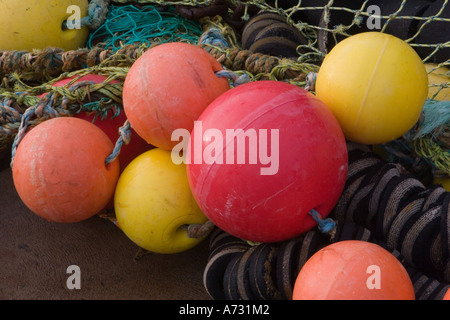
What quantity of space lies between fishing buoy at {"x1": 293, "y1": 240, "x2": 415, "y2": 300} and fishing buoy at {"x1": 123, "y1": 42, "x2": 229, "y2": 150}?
55 cm

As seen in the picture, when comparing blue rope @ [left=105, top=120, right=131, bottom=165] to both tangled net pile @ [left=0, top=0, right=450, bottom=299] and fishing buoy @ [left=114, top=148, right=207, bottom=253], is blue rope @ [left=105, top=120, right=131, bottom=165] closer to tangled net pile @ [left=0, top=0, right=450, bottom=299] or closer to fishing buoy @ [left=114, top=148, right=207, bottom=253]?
fishing buoy @ [left=114, top=148, right=207, bottom=253]

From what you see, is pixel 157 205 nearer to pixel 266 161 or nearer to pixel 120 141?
pixel 120 141

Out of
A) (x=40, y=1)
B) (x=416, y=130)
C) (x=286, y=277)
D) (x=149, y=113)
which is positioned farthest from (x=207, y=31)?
(x=286, y=277)

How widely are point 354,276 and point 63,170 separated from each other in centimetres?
84

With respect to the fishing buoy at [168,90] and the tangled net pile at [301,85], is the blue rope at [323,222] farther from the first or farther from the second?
the fishing buoy at [168,90]

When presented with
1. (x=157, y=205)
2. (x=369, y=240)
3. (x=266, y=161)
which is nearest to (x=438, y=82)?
(x=369, y=240)

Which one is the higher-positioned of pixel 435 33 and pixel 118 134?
pixel 435 33

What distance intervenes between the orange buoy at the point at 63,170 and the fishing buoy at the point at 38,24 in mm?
795

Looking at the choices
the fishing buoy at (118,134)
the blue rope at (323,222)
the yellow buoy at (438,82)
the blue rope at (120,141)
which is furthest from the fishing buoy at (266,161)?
the yellow buoy at (438,82)

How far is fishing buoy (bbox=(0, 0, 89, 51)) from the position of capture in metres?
2.08

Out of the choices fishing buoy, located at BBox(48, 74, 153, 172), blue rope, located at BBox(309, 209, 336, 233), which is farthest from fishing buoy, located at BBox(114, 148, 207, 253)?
blue rope, located at BBox(309, 209, 336, 233)

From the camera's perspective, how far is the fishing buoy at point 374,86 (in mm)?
1332

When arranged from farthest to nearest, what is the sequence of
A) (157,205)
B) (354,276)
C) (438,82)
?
(438,82) → (157,205) → (354,276)

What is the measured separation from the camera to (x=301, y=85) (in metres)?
1.70
